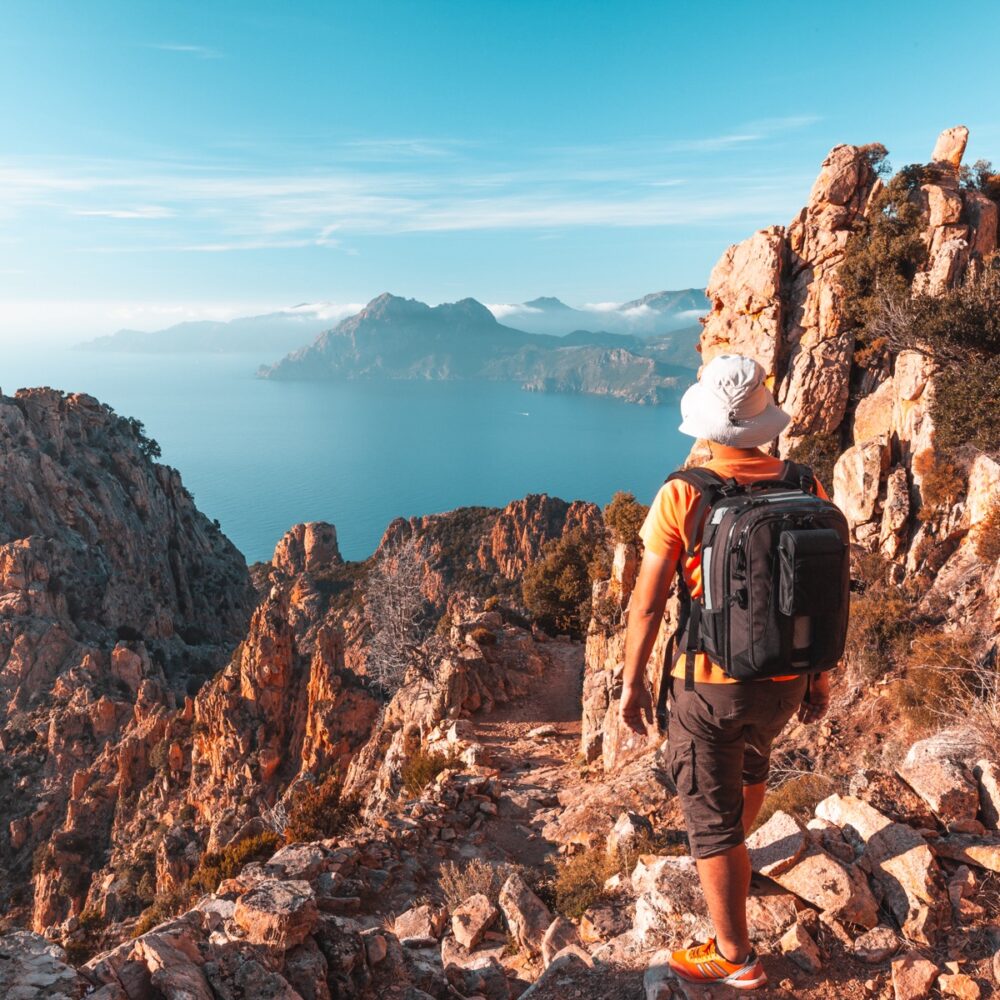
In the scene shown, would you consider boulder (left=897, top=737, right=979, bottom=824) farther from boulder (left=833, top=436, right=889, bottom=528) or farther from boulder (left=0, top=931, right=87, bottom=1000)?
boulder (left=833, top=436, right=889, bottom=528)

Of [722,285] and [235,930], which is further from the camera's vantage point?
[722,285]

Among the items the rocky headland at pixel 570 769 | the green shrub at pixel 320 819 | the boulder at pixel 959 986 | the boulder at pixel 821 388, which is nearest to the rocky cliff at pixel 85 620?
the rocky headland at pixel 570 769

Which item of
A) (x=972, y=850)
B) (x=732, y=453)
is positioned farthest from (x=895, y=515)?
(x=732, y=453)

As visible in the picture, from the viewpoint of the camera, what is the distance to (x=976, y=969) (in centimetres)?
294

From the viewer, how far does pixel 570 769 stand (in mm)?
10141

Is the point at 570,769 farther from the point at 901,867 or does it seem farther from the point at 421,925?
the point at 901,867

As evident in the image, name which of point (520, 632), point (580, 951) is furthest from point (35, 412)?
point (580, 951)

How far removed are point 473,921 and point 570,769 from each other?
572cm

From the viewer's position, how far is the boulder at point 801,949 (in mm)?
3076

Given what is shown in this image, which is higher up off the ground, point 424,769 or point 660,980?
point 660,980

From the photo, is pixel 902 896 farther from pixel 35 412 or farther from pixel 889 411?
pixel 35 412

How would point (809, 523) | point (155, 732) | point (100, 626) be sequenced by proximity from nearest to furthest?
point (809, 523)
point (155, 732)
point (100, 626)

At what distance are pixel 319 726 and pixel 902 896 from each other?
60.4 ft

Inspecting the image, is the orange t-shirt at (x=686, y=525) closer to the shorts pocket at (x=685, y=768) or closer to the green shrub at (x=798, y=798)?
the shorts pocket at (x=685, y=768)
